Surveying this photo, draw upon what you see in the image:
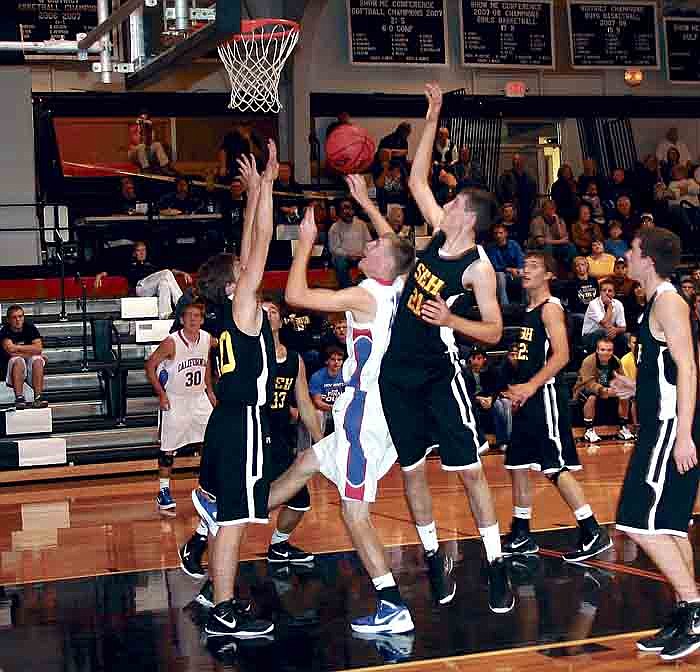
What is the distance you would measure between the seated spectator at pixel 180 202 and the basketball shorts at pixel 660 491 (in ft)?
34.7

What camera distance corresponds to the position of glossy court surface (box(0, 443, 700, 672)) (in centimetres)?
480

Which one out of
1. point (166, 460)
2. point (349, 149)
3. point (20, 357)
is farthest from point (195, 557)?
point (349, 149)

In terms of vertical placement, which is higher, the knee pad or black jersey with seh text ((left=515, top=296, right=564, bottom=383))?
black jersey with seh text ((left=515, top=296, right=564, bottom=383))

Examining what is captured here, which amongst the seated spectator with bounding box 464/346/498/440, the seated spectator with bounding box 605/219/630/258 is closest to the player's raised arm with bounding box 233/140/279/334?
the seated spectator with bounding box 464/346/498/440

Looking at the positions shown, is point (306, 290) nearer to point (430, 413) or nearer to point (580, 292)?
point (430, 413)

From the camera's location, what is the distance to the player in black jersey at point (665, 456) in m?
4.62

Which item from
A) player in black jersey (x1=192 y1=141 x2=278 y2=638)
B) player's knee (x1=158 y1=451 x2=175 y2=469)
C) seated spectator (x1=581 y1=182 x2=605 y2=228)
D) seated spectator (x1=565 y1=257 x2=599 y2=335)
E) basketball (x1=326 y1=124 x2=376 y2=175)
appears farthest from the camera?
seated spectator (x1=581 y1=182 x2=605 y2=228)

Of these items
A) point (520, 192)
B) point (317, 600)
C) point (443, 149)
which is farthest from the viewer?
point (520, 192)

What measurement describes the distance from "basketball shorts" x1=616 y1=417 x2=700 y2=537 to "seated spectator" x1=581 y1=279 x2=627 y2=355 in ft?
25.1

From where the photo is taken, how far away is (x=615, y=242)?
1477 cm

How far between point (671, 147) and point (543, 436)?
1279 cm

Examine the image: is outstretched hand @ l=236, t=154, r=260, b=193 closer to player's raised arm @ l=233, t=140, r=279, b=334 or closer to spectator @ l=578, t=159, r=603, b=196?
player's raised arm @ l=233, t=140, r=279, b=334

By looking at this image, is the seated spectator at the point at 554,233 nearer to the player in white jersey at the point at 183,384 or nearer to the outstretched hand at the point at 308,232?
the player in white jersey at the point at 183,384

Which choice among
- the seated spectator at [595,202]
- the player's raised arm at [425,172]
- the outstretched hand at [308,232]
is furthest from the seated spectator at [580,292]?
the outstretched hand at [308,232]
